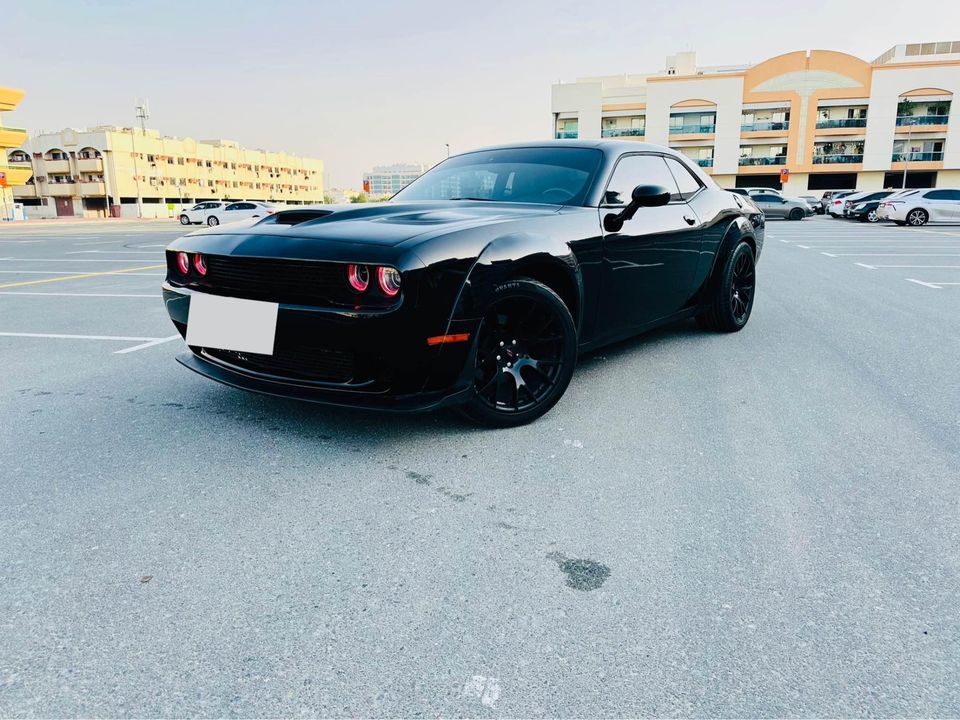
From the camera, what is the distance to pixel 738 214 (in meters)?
5.26

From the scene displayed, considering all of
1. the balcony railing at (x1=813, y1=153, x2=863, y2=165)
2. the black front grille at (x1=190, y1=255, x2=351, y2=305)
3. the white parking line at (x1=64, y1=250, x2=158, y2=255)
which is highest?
the balcony railing at (x1=813, y1=153, x2=863, y2=165)

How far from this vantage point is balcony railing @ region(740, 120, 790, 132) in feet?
188

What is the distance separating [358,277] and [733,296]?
3591mm

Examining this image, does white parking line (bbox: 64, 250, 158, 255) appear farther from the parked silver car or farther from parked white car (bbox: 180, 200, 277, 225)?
the parked silver car

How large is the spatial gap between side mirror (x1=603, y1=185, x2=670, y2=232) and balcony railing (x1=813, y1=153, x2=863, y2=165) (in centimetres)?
6188

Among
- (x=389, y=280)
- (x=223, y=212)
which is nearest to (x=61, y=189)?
(x=223, y=212)

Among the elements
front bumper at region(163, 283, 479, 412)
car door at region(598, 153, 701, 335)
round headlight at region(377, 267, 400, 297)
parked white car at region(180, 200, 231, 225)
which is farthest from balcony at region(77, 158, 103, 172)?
round headlight at region(377, 267, 400, 297)

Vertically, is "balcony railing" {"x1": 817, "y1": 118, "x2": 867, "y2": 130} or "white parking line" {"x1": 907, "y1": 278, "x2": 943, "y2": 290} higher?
"balcony railing" {"x1": 817, "y1": 118, "x2": 867, "y2": 130}

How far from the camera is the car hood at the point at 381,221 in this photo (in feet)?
9.29

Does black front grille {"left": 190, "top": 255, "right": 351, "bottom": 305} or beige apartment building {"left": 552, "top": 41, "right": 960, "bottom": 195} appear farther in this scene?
beige apartment building {"left": 552, "top": 41, "right": 960, "bottom": 195}

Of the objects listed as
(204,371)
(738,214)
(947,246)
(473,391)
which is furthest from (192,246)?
(947,246)

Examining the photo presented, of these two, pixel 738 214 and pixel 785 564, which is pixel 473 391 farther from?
pixel 738 214

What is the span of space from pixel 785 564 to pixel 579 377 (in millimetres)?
2143

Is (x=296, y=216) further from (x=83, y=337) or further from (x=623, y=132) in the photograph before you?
(x=623, y=132)
